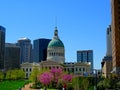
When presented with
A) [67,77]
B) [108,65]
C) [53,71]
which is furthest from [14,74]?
[67,77]

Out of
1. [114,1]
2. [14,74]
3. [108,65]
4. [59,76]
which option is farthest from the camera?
[14,74]

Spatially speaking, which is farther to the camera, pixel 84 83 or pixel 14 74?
pixel 14 74

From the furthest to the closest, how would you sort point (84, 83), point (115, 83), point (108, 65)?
point (108, 65), point (115, 83), point (84, 83)

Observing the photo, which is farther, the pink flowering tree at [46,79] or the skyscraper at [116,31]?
the skyscraper at [116,31]

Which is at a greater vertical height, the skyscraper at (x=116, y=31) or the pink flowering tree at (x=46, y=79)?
the skyscraper at (x=116, y=31)

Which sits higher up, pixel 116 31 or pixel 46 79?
pixel 116 31

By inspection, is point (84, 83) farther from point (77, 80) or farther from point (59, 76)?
point (59, 76)

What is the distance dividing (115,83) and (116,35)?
37.3 metres

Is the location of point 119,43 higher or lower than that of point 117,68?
higher

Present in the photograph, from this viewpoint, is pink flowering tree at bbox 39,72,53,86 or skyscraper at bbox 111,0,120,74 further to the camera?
skyscraper at bbox 111,0,120,74

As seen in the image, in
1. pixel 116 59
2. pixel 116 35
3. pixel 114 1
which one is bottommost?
pixel 116 59

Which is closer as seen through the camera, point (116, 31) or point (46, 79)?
point (46, 79)

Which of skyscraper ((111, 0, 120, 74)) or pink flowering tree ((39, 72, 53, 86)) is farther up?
skyscraper ((111, 0, 120, 74))

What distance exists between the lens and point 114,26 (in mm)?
122188
